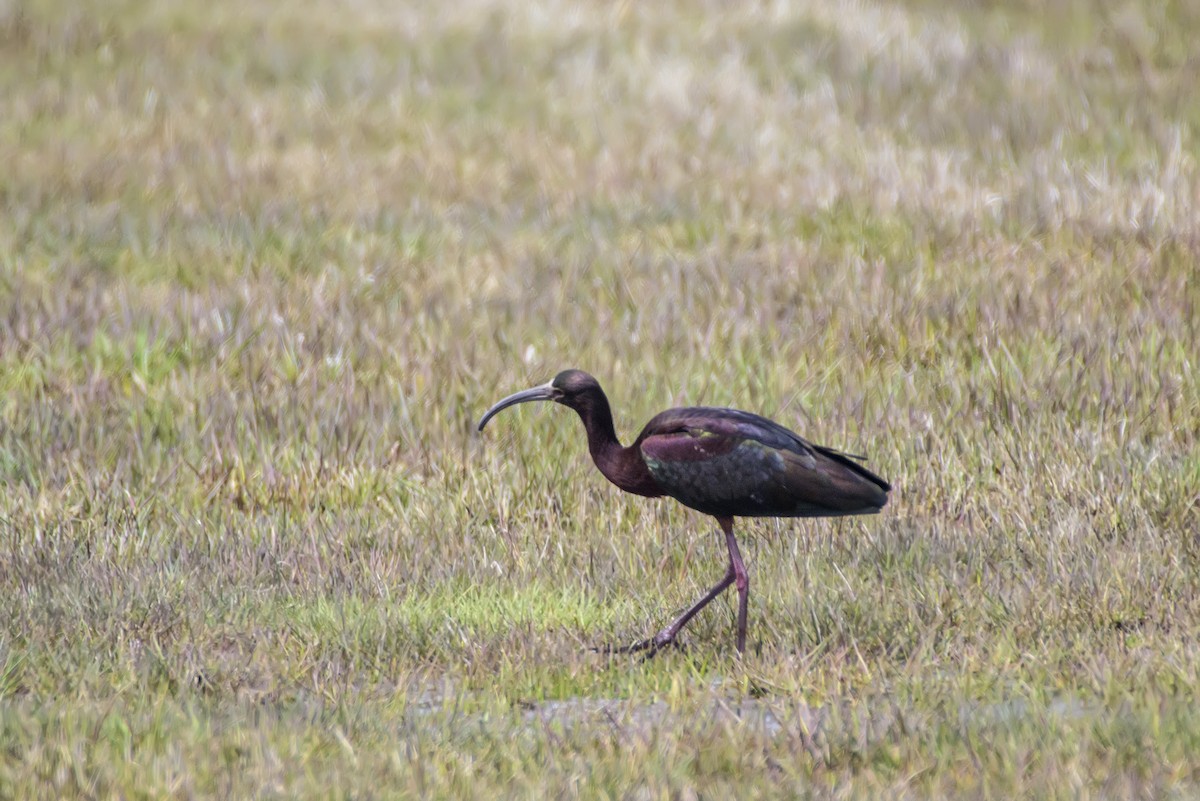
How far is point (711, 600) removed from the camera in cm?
545

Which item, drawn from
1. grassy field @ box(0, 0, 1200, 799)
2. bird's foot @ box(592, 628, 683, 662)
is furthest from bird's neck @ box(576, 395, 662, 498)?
bird's foot @ box(592, 628, 683, 662)

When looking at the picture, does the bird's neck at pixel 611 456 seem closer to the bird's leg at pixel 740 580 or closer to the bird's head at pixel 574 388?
the bird's head at pixel 574 388

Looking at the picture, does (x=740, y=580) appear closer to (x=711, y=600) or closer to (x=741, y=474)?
(x=711, y=600)

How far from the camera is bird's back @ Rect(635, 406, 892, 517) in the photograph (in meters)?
5.32

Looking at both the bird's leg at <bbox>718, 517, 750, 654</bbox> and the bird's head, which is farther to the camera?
the bird's head

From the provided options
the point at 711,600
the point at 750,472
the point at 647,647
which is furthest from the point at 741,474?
the point at 647,647

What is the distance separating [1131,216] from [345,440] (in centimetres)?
499

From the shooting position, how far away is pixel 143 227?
405 inches

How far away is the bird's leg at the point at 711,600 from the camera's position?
16.9ft

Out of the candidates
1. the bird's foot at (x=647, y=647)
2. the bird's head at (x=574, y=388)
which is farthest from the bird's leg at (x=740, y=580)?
the bird's head at (x=574, y=388)

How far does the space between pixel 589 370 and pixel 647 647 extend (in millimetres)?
2889

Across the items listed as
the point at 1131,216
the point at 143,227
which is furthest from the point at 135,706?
the point at 1131,216

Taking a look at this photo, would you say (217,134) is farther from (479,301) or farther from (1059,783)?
(1059,783)

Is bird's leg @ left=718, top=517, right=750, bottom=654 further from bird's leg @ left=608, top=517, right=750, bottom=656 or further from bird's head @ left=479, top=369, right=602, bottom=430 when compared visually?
bird's head @ left=479, top=369, right=602, bottom=430
